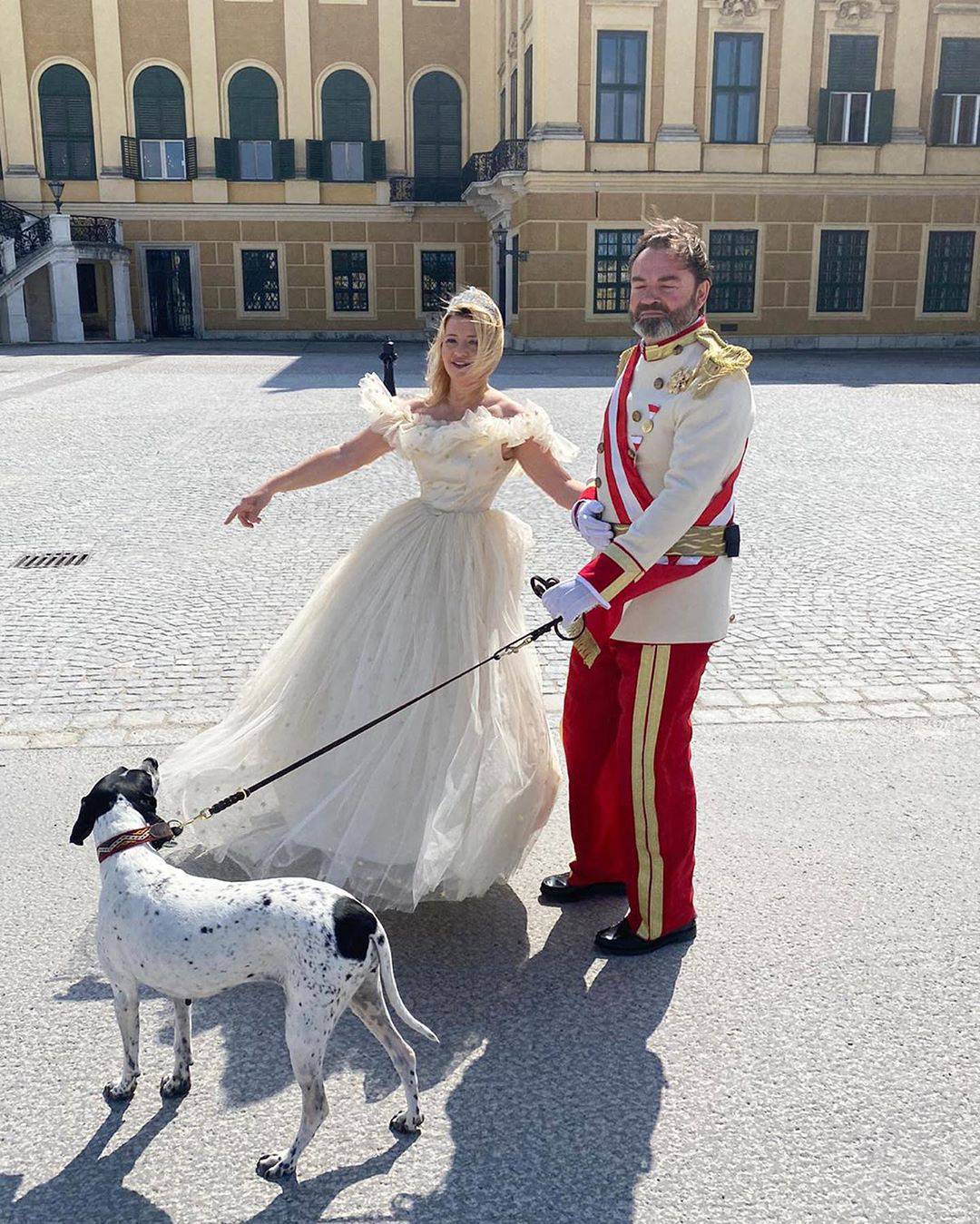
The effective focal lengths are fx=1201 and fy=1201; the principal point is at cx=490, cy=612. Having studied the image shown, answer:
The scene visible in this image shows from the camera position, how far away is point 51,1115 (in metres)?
2.56

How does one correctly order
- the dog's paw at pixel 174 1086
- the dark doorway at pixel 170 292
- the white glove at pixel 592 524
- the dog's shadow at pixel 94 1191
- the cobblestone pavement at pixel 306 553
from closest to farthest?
1. the dog's shadow at pixel 94 1191
2. the dog's paw at pixel 174 1086
3. the white glove at pixel 592 524
4. the cobblestone pavement at pixel 306 553
5. the dark doorway at pixel 170 292

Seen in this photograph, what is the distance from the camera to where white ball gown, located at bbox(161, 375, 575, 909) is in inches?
125

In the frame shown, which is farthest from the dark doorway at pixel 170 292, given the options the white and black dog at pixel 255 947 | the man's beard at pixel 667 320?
the white and black dog at pixel 255 947

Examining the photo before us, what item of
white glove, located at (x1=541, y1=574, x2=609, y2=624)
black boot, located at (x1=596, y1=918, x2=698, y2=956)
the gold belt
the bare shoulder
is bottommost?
black boot, located at (x1=596, y1=918, x2=698, y2=956)

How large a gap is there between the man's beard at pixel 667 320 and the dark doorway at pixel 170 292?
30.8 m

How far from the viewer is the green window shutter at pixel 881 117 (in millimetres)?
25781

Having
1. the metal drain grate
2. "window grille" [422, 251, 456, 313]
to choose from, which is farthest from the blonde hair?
"window grille" [422, 251, 456, 313]

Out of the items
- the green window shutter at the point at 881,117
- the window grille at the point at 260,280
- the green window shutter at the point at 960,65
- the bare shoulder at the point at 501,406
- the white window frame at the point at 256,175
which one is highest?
the green window shutter at the point at 960,65

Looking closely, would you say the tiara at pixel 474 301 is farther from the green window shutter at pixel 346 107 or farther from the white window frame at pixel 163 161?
the white window frame at pixel 163 161

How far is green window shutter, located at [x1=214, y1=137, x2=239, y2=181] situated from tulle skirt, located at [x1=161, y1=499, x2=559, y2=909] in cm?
2983

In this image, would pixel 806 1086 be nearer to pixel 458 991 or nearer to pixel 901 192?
pixel 458 991

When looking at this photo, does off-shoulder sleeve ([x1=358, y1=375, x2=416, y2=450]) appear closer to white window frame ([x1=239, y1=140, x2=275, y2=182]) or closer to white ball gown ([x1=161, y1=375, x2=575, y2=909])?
white ball gown ([x1=161, y1=375, x2=575, y2=909])

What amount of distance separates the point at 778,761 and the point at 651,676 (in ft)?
5.04

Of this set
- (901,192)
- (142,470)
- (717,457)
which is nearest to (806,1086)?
(717,457)
